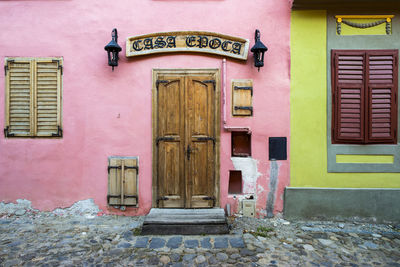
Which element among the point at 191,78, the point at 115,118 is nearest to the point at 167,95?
the point at 191,78

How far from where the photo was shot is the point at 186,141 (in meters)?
4.56

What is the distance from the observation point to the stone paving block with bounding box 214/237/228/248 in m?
3.65

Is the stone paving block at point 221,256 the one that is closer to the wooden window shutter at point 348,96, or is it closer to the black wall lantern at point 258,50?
the wooden window shutter at point 348,96

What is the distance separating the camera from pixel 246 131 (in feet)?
15.1

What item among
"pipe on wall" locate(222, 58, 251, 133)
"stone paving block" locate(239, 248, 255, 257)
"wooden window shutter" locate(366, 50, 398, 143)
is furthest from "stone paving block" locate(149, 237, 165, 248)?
"wooden window shutter" locate(366, 50, 398, 143)

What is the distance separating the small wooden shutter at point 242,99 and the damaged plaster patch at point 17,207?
4.35 m

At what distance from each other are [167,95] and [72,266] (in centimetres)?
306

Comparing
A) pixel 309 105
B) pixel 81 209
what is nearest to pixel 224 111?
pixel 309 105

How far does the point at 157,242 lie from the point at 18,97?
383 cm

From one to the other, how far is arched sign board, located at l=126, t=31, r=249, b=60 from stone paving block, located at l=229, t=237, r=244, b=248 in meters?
3.20

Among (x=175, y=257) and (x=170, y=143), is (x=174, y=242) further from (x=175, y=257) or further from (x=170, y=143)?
(x=170, y=143)

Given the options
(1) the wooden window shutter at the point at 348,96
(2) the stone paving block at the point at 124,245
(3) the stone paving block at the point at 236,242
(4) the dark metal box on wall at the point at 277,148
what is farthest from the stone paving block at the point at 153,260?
(1) the wooden window shutter at the point at 348,96

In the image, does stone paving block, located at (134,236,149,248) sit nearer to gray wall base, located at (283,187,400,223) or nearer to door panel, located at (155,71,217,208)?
door panel, located at (155,71,217,208)

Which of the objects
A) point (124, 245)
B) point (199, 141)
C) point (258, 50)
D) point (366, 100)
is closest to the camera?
point (124, 245)
